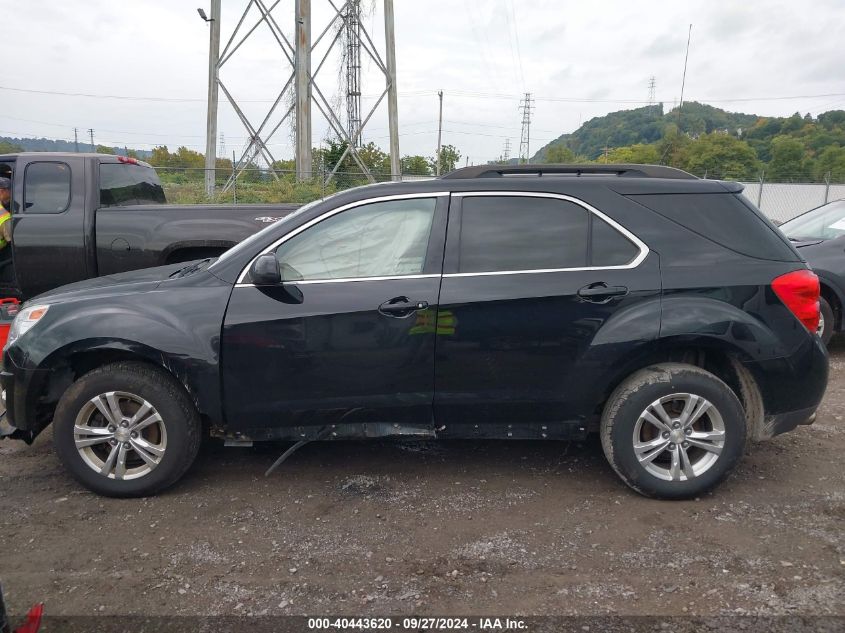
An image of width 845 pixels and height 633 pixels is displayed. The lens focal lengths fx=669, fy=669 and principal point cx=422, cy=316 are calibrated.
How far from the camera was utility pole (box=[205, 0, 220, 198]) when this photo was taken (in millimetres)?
17453

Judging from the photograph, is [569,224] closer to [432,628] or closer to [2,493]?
[432,628]

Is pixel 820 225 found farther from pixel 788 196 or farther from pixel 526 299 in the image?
pixel 788 196

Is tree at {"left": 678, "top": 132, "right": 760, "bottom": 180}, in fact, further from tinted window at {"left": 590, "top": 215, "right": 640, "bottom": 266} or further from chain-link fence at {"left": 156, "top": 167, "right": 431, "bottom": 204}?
tinted window at {"left": 590, "top": 215, "right": 640, "bottom": 266}

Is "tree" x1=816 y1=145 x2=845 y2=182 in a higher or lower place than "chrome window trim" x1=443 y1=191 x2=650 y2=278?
higher

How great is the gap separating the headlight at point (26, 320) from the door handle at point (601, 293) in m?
3.02

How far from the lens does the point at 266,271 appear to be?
3582mm

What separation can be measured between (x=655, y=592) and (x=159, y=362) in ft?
9.01

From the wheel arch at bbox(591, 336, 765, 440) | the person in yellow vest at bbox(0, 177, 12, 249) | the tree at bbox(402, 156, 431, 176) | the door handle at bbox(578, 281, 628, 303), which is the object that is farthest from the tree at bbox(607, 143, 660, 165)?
the door handle at bbox(578, 281, 628, 303)

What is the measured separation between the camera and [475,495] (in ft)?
12.5

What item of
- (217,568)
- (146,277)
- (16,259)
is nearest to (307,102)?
(16,259)

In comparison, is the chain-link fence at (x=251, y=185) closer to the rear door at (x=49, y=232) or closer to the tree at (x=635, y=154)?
the rear door at (x=49, y=232)

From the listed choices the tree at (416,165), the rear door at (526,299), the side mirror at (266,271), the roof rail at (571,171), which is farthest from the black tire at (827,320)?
the tree at (416,165)

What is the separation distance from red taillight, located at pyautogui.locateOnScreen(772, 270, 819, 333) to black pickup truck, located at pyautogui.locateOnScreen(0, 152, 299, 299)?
430cm

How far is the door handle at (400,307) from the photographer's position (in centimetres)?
360
